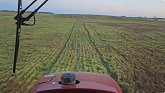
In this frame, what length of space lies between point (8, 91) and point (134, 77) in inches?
152

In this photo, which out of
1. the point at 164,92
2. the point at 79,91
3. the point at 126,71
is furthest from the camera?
the point at 126,71

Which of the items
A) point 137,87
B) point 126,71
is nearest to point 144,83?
point 137,87

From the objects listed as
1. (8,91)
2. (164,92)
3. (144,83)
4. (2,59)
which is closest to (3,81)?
(8,91)

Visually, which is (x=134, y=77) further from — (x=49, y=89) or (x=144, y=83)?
(x=49, y=89)

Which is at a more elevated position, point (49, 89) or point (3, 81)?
point (49, 89)

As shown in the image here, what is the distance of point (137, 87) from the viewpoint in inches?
183

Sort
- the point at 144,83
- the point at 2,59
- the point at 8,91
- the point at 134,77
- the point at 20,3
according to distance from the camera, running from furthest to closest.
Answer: the point at 2,59 < the point at 134,77 < the point at 144,83 < the point at 8,91 < the point at 20,3

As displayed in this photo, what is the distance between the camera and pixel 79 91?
1.68 m

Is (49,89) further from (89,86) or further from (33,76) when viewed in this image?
(33,76)

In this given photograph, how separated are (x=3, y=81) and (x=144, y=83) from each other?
4.17m

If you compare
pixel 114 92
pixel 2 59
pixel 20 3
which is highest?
pixel 20 3

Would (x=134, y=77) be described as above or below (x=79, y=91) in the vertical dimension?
below

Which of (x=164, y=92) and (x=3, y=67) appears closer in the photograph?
(x=164, y=92)

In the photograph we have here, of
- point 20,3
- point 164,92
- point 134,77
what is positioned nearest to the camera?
point 20,3
